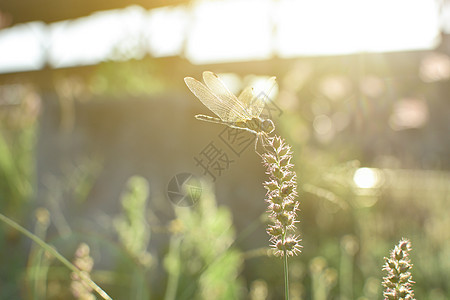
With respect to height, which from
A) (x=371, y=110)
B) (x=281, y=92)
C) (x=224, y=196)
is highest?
(x=371, y=110)

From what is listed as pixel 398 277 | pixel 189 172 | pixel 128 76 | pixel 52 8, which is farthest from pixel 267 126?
pixel 52 8

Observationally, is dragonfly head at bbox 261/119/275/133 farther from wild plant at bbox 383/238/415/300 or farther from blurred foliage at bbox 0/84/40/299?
blurred foliage at bbox 0/84/40/299

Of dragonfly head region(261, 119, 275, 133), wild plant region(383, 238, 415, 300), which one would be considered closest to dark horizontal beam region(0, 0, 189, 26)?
dragonfly head region(261, 119, 275, 133)

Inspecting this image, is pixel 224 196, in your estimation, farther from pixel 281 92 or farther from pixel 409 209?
pixel 409 209

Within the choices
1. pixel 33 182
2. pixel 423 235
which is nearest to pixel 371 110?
pixel 423 235

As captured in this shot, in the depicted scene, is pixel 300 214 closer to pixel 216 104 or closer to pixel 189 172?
pixel 189 172

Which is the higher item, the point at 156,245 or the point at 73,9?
the point at 73,9
